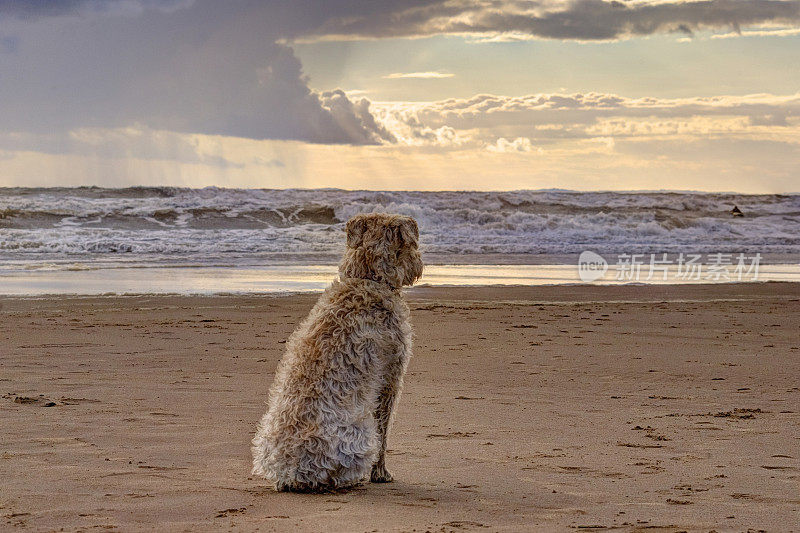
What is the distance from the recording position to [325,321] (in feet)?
14.5

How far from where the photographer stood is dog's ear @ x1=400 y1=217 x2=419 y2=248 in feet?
14.7

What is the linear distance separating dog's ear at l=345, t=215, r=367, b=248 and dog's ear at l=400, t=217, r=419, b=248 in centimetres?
21

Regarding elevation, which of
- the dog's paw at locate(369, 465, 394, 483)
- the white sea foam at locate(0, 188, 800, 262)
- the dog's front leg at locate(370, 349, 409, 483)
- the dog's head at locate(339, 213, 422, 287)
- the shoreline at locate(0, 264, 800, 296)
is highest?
the white sea foam at locate(0, 188, 800, 262)

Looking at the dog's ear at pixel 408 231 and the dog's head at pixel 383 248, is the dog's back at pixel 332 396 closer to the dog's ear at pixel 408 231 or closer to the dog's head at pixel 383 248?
the dog's head at pixel 383 248

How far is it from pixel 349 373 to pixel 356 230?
0.78 metres

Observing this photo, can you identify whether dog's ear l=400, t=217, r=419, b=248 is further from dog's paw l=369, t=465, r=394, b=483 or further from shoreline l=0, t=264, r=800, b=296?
shoreline l=0, t=264, r=800, b=296

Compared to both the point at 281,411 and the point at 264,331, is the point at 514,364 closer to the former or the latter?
the point at 264,331

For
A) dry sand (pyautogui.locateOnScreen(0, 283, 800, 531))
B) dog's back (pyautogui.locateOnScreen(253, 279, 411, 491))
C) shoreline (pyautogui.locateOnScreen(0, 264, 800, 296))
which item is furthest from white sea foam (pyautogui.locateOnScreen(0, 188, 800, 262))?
dog's back (pyautogui.locateOnScreen(253, 279, 411, 491))

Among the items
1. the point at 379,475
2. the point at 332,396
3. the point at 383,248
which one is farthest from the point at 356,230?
the point at 379,475

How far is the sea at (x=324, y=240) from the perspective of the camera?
18688mm

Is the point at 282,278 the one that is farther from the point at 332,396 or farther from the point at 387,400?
the point at 332,396

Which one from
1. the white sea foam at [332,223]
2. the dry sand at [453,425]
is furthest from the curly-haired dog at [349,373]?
the white sea foam at [332,223]

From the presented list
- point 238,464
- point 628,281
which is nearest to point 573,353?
point 238,464

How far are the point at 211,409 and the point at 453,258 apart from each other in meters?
18.6
